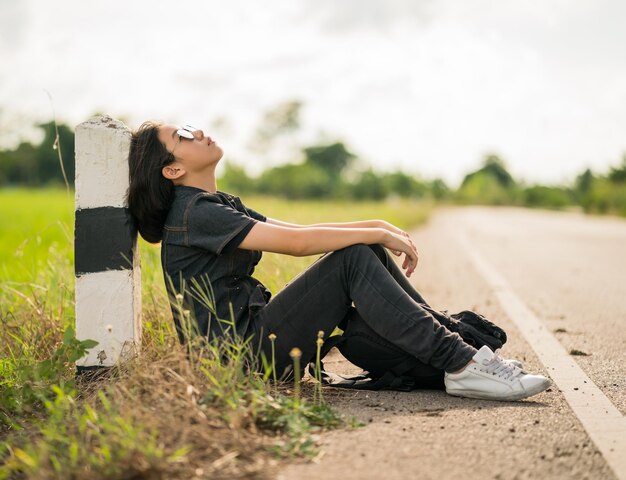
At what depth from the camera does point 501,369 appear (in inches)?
128

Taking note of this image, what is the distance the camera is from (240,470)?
7.52ft

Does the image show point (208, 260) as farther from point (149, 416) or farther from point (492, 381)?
point (492, 381)

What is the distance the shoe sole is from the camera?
3205mm

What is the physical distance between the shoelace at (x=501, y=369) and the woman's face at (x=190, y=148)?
162cm

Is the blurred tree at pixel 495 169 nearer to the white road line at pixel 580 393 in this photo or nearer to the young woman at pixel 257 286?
the white road line at pixel 580 393

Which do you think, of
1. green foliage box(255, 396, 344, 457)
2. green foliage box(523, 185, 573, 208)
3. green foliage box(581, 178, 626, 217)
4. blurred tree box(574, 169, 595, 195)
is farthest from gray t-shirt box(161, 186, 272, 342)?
blurred tree box(574, 169, 595, 195)

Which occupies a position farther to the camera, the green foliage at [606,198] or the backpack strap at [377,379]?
the green foliage at [606,198]

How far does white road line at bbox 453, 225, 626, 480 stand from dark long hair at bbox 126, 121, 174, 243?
2090 millimetres

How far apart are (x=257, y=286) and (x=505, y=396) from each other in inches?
50.6

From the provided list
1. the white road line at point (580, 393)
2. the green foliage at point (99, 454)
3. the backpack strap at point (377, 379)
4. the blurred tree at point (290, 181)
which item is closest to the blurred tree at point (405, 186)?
the blurred tree at point (290, 181)

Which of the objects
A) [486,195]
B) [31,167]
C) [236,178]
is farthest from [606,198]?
[31,167]

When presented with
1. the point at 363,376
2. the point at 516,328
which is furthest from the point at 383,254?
the point at 516,328

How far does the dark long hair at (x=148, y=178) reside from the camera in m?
3.45

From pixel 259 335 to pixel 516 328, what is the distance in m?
2.39
